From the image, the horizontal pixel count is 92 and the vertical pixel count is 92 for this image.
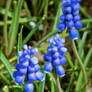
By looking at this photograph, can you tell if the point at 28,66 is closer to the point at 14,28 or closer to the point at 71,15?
the point at 71,15

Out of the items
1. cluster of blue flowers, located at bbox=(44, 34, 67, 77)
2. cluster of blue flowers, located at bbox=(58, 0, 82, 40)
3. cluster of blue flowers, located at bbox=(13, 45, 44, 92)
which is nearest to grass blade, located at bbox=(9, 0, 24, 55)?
cluster of blue flowers, located at bbox=(58, 0, 82, 40)

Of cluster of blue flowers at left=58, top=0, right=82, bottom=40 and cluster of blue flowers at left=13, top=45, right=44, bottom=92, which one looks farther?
cluster of blue flowers at left=58, top=0, right=82, bottom=40

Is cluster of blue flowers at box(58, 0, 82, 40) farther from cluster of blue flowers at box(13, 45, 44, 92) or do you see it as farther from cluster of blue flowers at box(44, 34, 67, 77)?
cluster of blue flowers at box(13, 45, 44, 92)

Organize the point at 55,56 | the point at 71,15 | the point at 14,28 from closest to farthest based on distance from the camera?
the point at 55,56 < the point at 71,15 < the point at 14,28

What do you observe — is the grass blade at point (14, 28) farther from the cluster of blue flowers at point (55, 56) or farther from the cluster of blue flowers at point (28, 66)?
the cluster of blue flowers at point (28, 66)

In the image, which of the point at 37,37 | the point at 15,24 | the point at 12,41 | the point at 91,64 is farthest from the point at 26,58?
the point at 37,37

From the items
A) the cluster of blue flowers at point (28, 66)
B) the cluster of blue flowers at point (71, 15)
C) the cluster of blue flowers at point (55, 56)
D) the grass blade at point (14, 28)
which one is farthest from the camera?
the grass blade at point (14, 28)

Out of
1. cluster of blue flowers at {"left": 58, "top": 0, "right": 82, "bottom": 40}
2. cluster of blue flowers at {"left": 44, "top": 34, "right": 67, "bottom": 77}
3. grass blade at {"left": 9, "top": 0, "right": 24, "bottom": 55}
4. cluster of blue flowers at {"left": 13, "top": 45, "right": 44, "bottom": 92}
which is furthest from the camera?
grass blade at {"left": 9, "top": 0, "right": 24, "bottom": 55}

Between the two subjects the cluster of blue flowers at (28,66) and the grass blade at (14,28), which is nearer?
the cluster of blue flowers at (28,66)

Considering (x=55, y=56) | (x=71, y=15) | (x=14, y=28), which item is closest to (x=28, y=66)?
(x=55, y=56)

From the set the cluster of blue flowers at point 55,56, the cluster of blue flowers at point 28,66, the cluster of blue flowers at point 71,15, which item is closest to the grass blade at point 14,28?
the cluster of blue flowers at point 71,15

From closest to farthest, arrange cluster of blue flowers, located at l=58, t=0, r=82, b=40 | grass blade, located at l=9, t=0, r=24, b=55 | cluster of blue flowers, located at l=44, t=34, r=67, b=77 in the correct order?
cluster of blue flowers, located at l=44, t=34, r=67, b=77 → cluster of blue flowers, located at l=58, t=0, r=82, b=40 → grass blade, located at l=9, t=0, r=24, b=55

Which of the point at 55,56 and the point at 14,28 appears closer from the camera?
the point at 55,56
